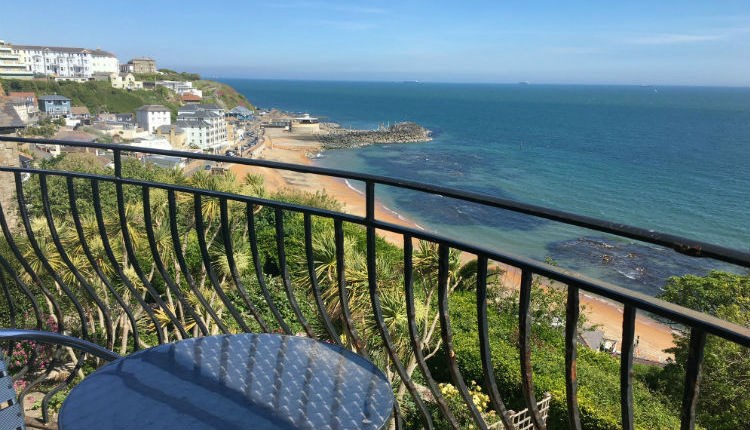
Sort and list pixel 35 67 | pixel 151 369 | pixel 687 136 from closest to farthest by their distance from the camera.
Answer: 1. pixel 151 369
2. pixel 687 136
3. pixel 35 67

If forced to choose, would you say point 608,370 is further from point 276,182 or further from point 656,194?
point 656,194

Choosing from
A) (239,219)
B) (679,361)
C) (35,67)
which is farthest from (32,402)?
(35,67)

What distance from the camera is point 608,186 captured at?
186 feet

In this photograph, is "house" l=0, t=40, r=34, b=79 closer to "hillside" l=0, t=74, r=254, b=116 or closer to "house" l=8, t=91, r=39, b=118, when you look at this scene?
"hillside" l=0, t=74, r=254, b=116

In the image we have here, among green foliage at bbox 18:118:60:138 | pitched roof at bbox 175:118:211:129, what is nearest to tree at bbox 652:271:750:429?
green foliage at bbox 18:118:60:138

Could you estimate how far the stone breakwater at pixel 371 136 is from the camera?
8448 cm

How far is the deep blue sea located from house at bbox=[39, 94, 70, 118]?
43.7 metres

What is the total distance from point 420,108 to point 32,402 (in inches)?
5979

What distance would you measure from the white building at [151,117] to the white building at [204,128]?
8.39 feet

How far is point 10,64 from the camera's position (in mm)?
105938

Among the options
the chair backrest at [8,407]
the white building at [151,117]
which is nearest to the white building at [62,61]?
the white building at [151,117]

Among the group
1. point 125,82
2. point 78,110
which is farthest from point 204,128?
point 125,82

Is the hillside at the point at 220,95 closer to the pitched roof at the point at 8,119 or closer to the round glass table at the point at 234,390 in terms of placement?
the pitched roof at the point at 8,119

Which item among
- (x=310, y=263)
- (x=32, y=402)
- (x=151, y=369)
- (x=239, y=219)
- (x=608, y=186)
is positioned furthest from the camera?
(x=608, y=186)
